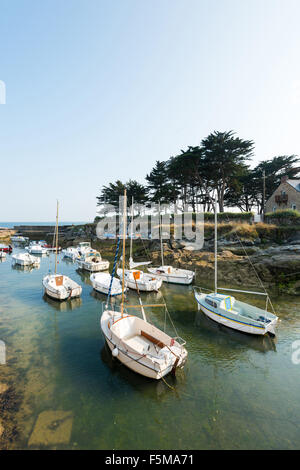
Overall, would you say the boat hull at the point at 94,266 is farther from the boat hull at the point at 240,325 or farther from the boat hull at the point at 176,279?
the boat hull at the point at 240,325

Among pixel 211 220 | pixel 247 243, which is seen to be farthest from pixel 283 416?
pixel 211 220

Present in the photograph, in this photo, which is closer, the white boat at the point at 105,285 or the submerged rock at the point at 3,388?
the submerged rock at the point at 3,388

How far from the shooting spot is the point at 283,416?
30.8ft

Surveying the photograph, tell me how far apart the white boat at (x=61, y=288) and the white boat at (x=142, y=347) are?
9155 millimetres

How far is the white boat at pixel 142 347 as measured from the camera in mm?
10688

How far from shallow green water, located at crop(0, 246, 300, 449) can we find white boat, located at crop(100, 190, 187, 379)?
3.55 feet

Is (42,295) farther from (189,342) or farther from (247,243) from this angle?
(247,243)

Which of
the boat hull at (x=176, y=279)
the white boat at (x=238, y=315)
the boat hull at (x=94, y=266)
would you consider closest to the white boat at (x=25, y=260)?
the boat hull at (x=94, y=266)

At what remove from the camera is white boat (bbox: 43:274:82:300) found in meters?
22.8

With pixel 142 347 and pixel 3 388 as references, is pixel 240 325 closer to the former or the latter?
pixel 142 347

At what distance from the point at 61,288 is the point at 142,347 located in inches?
566

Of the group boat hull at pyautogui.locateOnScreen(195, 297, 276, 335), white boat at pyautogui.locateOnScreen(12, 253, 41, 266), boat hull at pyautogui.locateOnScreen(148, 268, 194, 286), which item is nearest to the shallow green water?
boat hull at pyautogui.locateOnScreen(195, 297, 276, 335)

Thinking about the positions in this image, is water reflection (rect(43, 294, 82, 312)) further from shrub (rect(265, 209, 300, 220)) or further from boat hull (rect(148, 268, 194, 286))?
shrub (rect(265, 209, 300, 220))
